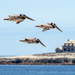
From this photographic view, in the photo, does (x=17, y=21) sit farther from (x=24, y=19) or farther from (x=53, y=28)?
(x=53, y=28)

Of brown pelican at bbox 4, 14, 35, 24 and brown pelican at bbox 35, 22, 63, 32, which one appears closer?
brown pelican at bbox 4, 14, 35, 24

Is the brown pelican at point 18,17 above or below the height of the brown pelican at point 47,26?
above

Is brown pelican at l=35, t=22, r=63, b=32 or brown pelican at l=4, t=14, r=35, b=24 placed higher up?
brown pelican at l=4, t=14, r=35, b=24

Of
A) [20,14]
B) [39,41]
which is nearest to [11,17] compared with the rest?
[20,14]

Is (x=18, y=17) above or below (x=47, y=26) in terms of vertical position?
above

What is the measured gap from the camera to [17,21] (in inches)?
675

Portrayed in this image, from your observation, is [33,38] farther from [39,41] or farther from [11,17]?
[11,17]

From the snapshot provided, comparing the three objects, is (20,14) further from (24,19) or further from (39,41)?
(39,41)

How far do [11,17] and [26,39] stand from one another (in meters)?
1.24

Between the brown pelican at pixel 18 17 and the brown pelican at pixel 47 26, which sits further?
the brown pelican at pixel 47 26

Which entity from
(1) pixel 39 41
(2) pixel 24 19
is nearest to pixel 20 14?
(2) pixel 24 19

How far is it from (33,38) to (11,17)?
52.2 inches

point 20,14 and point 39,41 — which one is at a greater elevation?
point 20,14

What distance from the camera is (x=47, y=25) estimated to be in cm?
1667
